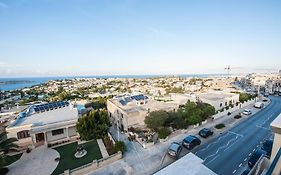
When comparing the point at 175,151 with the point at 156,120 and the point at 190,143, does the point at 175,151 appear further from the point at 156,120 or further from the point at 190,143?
the point at 156,120

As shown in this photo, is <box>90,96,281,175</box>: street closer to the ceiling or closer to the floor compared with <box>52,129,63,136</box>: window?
closer to the floor

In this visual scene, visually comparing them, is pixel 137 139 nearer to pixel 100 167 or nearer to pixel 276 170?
pixel 100 167

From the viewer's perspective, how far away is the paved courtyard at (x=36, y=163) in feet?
46.5

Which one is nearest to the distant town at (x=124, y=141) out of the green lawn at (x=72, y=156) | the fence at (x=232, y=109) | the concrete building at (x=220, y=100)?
the green lawn at (x=72, y=156)

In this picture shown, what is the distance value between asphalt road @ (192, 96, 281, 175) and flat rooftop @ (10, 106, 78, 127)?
16966mm

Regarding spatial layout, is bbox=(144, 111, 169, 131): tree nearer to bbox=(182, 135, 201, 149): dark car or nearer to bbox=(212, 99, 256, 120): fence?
bbox=(182, 135, 201, 149): dark car

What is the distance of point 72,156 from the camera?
54.0 ft

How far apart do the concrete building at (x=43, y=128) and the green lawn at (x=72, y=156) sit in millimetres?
1867

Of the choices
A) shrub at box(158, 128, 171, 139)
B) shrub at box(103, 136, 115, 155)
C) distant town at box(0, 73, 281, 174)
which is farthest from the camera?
shrub at box(158, 128, 171, 139)

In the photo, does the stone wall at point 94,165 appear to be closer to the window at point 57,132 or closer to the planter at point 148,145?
the planter at point 148,145

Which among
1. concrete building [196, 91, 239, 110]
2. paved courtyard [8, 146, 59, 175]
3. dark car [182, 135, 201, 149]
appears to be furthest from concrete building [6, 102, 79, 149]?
concrete building [196, 91, 239, 110]

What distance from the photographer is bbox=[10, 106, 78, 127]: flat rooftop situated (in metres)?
19.6

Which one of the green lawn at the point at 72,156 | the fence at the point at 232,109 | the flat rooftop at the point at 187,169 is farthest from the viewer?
the fence at the point at 232,109

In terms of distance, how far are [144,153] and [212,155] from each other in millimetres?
6991
